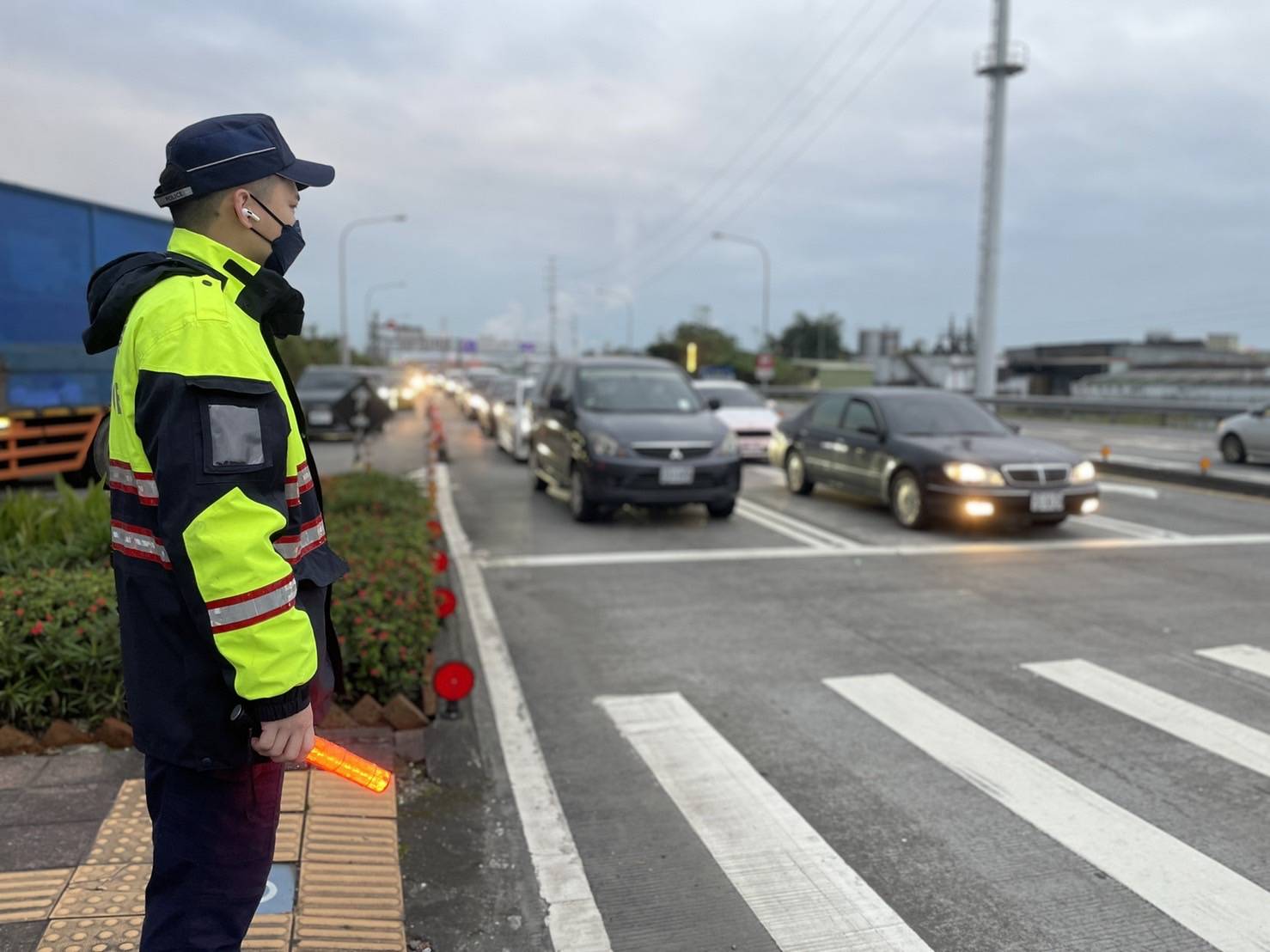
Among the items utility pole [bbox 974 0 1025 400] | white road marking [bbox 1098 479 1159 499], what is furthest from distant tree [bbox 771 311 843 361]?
white road marking [bbox 1098 479 1159 499]

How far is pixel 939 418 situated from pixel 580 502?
159 inches

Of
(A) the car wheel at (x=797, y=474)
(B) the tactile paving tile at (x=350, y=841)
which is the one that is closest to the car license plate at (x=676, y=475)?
(A) the car wheel at (x=797, y=474)

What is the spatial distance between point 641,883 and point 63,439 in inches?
492

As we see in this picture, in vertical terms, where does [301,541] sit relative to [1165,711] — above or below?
above

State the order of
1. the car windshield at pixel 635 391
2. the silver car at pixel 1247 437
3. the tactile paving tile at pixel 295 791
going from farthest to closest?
the silver car at pixel 1247 437, the car windshield at pixel 635 391, the tactile paving tile at pixel 295 791

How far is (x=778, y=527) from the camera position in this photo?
11.1 meters

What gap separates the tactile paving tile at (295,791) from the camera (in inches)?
146

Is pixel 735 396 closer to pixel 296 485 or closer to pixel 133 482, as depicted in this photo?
pixel 296 485

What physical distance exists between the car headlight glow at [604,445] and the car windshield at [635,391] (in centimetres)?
90

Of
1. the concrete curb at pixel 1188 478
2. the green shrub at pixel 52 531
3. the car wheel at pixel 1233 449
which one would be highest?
the green shrub at pixel 52 531

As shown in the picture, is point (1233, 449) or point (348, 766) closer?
point (348, 766)

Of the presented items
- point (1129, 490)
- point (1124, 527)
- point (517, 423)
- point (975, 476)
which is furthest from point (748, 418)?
point (975, 476)

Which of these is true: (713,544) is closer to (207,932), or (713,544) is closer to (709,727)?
(709,727)

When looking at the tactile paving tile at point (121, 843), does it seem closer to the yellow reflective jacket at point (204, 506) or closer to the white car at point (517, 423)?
the yellow reflective jacket at point (204, 506)
